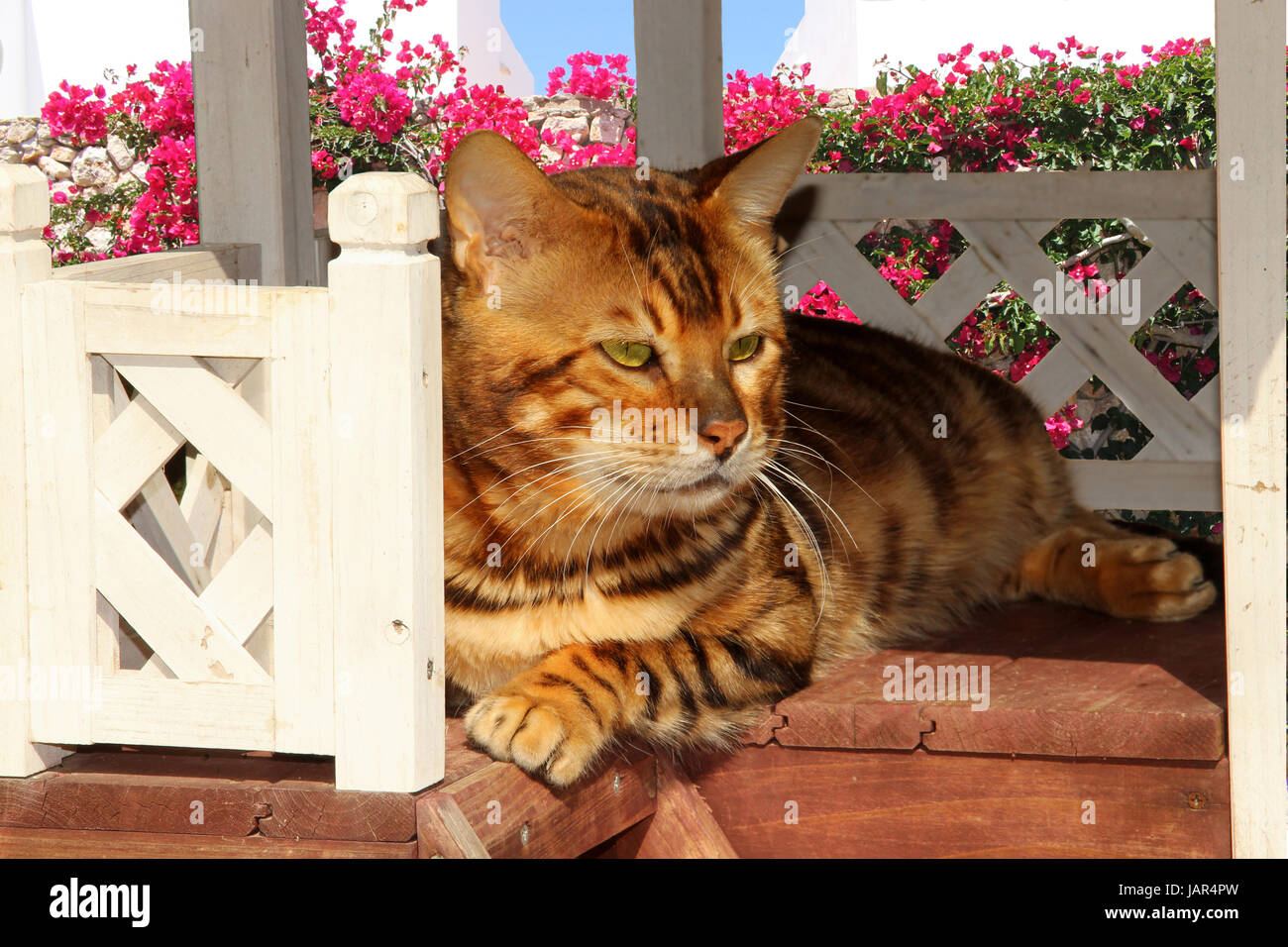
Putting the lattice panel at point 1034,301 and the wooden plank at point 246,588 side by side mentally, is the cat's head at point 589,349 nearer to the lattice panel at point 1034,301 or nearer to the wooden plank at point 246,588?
the wooden plank at point 246,588

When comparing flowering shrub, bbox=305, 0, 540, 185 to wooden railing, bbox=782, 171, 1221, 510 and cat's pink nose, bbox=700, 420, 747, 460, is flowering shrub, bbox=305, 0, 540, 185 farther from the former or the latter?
cat's pink nose, bbox=700, 420, 747, 460

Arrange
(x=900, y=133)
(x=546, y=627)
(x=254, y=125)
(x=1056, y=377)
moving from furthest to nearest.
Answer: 1. (x=900, y=133)
2. (x=1056, y=377)
3. (x=254, y=125)
4. (x=546, y=627)

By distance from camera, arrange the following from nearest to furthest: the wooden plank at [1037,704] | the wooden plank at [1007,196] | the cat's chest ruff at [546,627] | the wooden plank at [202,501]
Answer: the cat's chest ruff at [546,627], the wooden plank at [1037,704], the wooden plank at [202,501], the wooden plank at [1007,196]

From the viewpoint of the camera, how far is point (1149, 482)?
15.1ft

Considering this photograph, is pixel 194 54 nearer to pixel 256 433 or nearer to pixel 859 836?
pixel 256 433

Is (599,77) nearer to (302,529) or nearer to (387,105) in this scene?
(387,105)

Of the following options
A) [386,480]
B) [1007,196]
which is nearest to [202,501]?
[386,480]

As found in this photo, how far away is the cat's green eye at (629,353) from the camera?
2.30 m

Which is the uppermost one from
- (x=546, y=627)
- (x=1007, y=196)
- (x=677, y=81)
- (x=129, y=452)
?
(x=677, y=81)

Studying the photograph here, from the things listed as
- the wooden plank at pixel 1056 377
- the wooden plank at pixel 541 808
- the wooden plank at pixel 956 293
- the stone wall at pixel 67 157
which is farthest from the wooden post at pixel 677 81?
the stone wall at pixel 67 157

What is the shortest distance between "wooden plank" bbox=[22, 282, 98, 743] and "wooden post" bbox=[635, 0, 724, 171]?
2198mm

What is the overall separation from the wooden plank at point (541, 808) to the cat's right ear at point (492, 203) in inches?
30.7

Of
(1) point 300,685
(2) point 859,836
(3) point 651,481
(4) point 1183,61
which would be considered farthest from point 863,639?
(4) point 1183,61

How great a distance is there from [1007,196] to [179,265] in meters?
2.57
